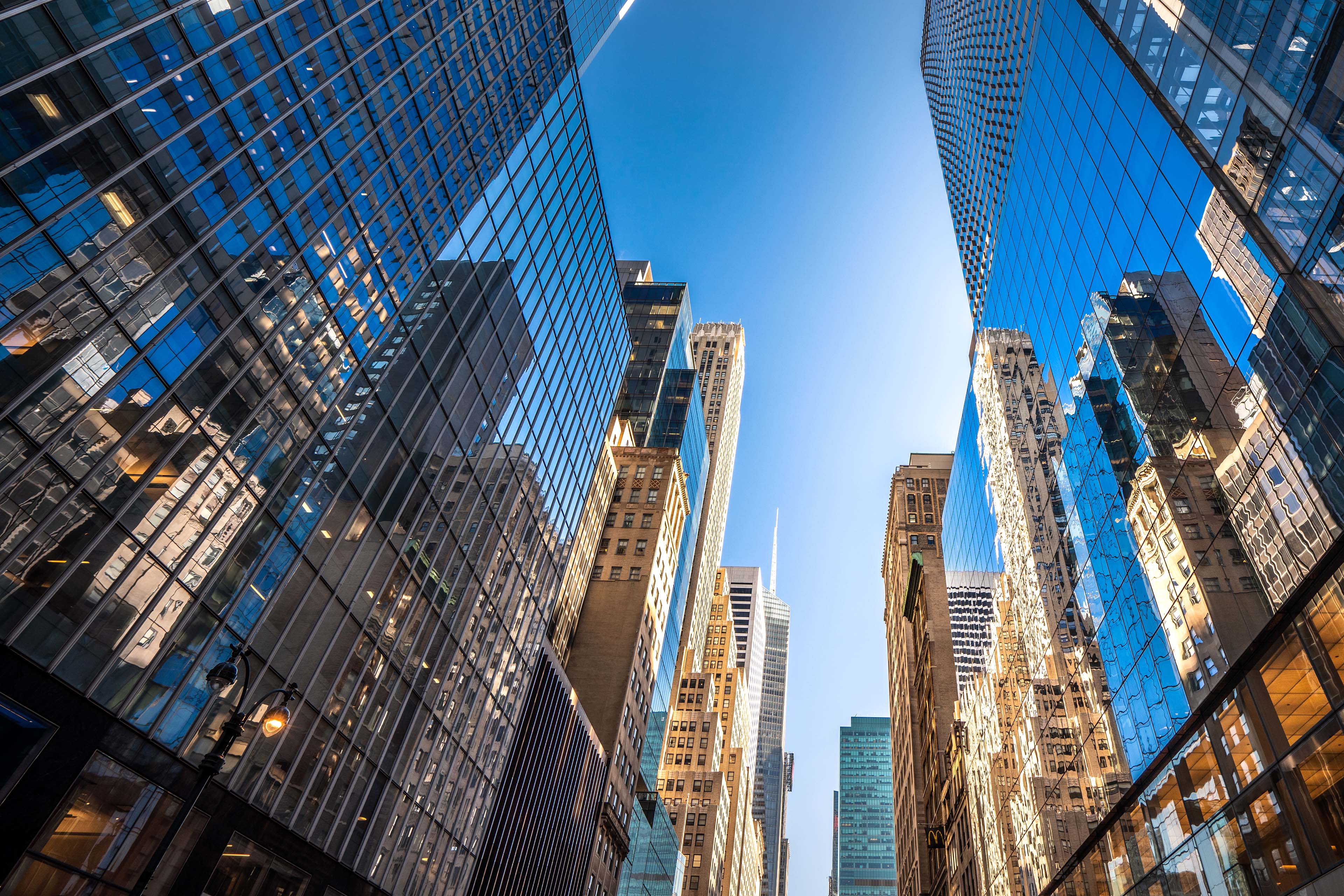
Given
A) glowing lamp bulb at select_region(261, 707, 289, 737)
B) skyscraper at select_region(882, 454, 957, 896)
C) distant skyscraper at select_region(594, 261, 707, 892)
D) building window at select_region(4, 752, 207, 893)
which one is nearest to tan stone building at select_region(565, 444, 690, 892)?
distant skyscraper at select_region(594, 261, 707, 892)

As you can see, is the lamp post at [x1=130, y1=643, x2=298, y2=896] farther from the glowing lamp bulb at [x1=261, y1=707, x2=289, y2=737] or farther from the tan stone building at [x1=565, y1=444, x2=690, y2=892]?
the tan stone building at [x1=565, y1=444, x2=690, y2=892]

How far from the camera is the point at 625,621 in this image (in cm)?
8175

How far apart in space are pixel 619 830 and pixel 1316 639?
64842 mm

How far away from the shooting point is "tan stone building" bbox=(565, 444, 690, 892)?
7381cm

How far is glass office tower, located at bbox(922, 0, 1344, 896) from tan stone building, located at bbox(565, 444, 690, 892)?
3495 centimetres

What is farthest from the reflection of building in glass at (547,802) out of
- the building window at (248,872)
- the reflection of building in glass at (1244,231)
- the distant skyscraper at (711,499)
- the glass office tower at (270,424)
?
the distant skyscraper at (711,499)

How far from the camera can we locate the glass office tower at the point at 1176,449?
68.1 feet

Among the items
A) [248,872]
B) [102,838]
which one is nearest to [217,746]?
[102,838]

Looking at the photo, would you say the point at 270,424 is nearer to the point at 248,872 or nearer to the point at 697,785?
the point at 248,872

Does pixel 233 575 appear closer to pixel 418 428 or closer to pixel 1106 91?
pixel 418 428

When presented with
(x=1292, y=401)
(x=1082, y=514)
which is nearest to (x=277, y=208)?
(x=1292, y=401)

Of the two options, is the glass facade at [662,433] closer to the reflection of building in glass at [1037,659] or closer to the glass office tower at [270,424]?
the reflection of building in glass at [1037,659]

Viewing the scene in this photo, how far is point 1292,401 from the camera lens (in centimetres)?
2191

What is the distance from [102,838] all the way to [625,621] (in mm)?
63658
